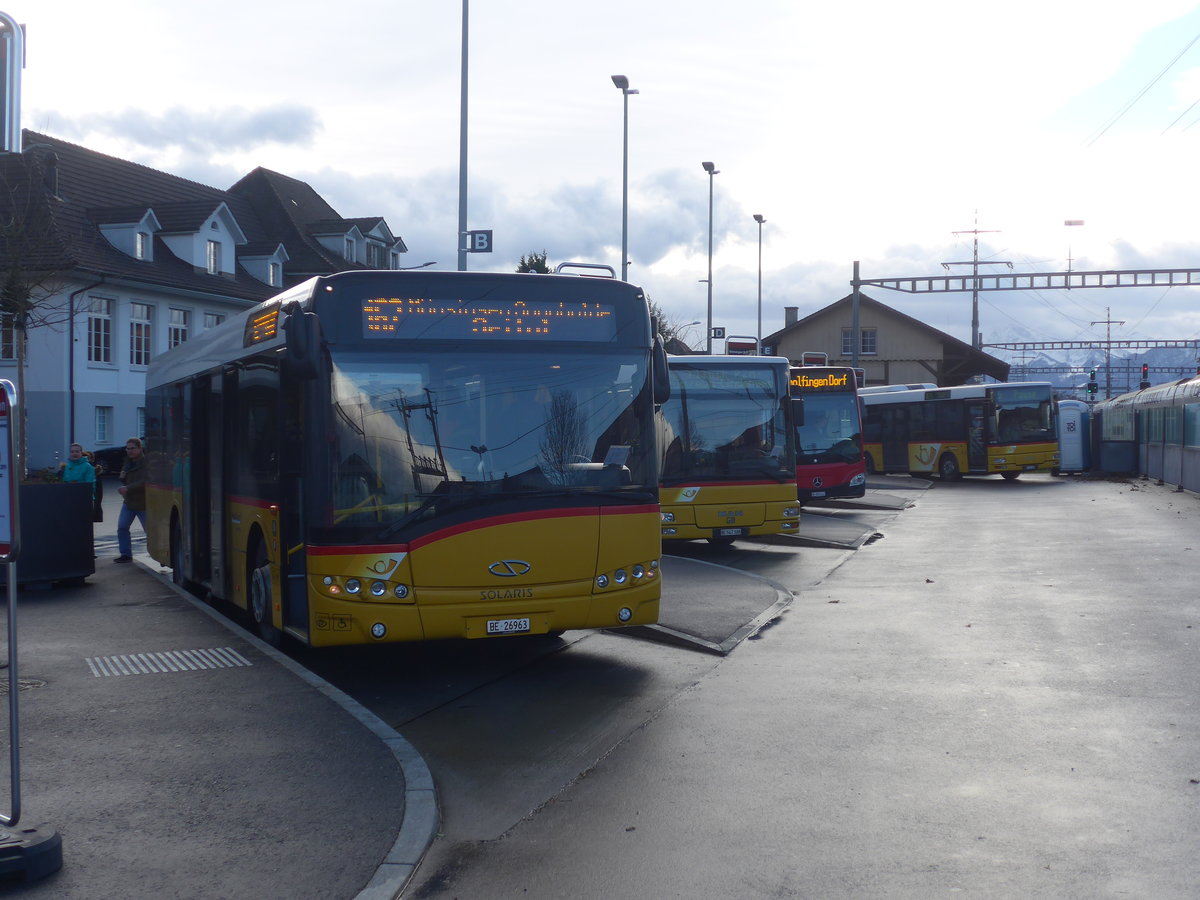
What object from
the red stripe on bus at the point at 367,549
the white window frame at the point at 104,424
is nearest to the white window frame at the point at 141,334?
the white window frame at the point at 104,424

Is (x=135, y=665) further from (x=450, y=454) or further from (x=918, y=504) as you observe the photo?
(x=918, y=504)

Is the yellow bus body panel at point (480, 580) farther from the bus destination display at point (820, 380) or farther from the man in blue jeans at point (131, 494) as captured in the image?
the bus destination display at point (820, 380)

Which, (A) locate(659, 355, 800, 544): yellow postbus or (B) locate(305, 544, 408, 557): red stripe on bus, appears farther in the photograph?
(A) locate(659, 355, 800, 544): yellow postbus

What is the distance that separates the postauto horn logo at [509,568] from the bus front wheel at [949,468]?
3418 cm

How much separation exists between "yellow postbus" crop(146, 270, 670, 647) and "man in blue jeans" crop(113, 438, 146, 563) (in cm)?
977

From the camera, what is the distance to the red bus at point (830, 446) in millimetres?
28234

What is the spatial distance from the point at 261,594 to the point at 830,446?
63.1 ft

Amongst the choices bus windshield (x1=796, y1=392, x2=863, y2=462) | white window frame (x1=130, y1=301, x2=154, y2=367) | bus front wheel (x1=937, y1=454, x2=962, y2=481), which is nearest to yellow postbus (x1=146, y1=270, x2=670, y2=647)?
bus windshield (x1=796, y1=392, x2=863, y2=462)

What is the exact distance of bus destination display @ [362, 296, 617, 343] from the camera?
9.09 meters

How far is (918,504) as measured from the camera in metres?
31.2

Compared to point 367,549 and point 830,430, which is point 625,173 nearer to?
point 830,430

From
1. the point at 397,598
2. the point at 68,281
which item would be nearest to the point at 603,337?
the point at 397,598

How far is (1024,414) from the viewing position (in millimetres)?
39906

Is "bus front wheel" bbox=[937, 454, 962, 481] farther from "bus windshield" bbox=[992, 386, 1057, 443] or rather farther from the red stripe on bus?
the red stripe on bus
